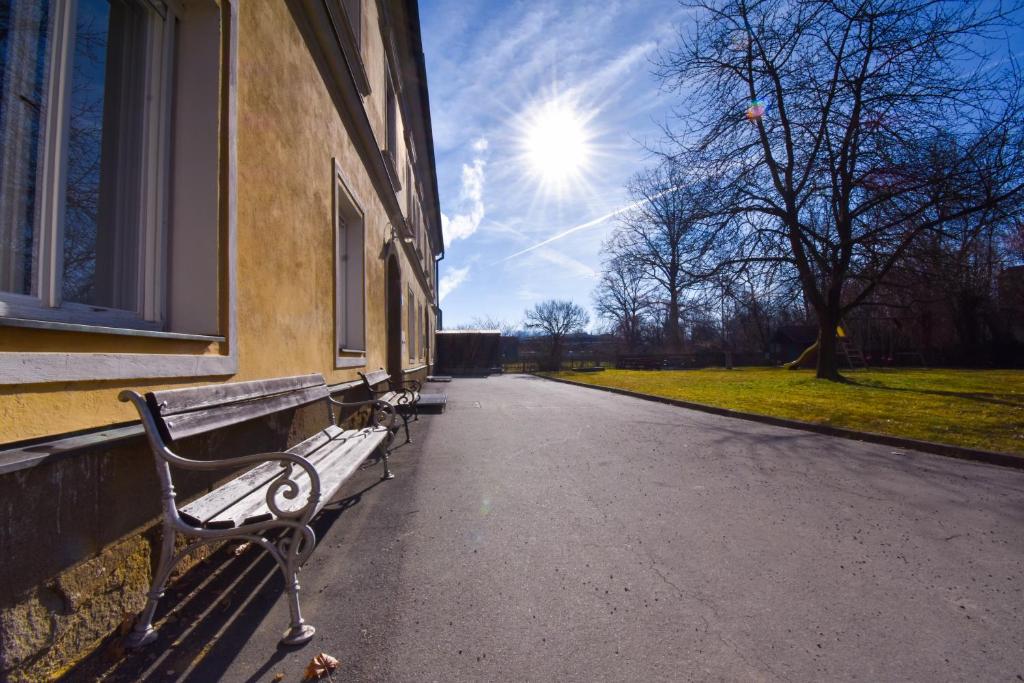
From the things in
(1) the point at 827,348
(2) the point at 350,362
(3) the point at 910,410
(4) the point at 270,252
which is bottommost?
(3) the point at 910,410

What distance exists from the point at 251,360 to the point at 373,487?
1794 mm

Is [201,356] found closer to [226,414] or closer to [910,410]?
[226,414]

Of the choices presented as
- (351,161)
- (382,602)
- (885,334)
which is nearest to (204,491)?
(382,602)

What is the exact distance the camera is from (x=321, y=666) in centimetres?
208

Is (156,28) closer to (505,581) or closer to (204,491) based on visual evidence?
(204,491)

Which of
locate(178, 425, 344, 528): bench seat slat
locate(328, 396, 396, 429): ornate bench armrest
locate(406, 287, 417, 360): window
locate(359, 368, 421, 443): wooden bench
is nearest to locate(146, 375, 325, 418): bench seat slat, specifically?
locate(178, 425, 344, 528): bench seat slat

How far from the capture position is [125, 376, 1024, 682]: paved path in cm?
215

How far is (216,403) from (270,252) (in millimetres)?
1685

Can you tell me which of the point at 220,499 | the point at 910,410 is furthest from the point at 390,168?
the point at 910,410

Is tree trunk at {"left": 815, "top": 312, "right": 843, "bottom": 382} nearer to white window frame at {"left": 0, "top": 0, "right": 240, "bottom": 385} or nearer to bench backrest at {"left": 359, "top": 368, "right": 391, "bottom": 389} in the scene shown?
bench backrest at {"left": 359, "top": 368, "right": 391, "bottom": 389}

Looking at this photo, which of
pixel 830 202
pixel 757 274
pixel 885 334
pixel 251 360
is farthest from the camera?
pixel 885 334

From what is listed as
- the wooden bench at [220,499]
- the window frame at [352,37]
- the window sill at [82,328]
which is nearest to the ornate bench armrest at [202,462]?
the wooden bench at [220,499]

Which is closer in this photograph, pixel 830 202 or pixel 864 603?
pixel 864 603

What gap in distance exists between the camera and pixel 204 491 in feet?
9.76
